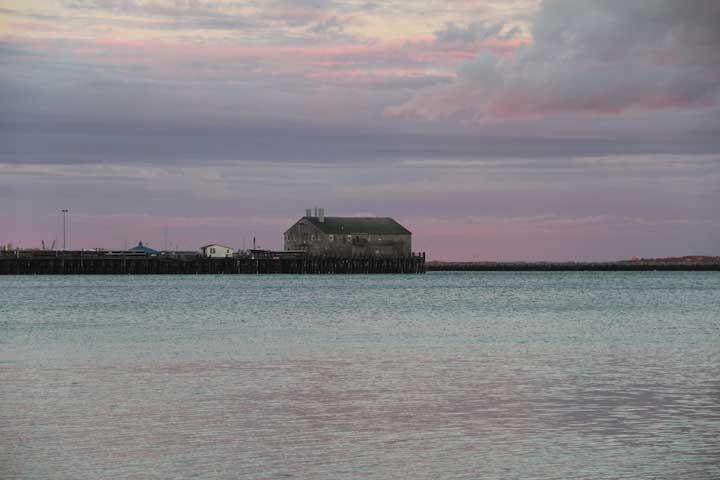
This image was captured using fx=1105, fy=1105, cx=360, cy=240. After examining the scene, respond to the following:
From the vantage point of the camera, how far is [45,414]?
742 inches

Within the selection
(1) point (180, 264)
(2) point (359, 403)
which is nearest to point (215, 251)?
(1) point (180, 264)

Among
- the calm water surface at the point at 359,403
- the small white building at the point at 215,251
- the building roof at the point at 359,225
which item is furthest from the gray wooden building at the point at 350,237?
the calm water surface at the point at 359,403

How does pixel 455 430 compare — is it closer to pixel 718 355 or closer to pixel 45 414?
pixel 45 414

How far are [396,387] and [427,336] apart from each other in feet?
51.4

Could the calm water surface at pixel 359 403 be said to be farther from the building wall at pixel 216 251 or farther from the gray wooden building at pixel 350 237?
the building wall at pixel 216 251

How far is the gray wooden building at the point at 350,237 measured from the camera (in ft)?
495

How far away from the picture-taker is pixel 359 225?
154 metres

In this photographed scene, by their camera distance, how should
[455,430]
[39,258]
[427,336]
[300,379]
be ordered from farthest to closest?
[39,258]
[427,336]
[300,379]
[455,430]

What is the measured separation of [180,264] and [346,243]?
22.9 metres

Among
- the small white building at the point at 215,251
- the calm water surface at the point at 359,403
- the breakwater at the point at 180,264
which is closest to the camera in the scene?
the calm water surface at the point at 359,403

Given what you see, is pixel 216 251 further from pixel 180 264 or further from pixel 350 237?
pixel 350 237

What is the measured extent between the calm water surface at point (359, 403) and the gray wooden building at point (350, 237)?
109 metres

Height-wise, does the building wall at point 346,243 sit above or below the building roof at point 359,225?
below

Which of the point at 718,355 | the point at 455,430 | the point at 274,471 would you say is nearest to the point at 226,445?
the point at 274,471
